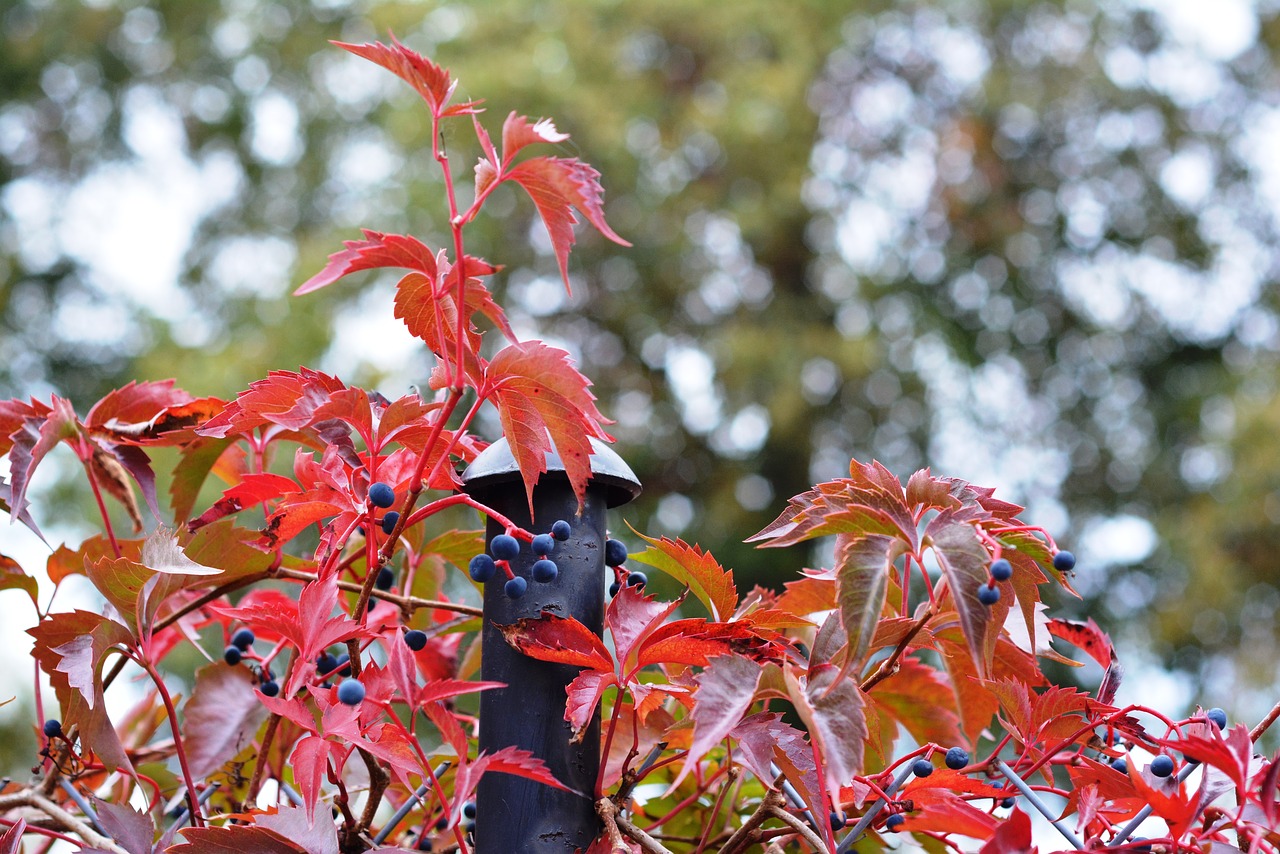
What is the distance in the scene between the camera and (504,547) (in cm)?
57

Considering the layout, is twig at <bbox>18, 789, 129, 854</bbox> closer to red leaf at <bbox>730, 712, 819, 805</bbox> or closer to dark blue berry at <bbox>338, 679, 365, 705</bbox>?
dark blue berry at <bbox>338, 679, 365, 705</bbox>

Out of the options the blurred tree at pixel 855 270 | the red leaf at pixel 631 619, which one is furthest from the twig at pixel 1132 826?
the blurred tree at pixel 855 270

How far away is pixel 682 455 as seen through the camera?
6.34 meters

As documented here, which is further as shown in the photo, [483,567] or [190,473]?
[190,473]

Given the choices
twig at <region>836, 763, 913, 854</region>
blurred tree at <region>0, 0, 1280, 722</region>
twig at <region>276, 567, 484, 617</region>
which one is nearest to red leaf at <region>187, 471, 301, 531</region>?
twig at <region>276, 567, 484, 617</region>

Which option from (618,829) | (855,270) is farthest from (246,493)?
(855,270)

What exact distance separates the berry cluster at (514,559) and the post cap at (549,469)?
0.11 feet

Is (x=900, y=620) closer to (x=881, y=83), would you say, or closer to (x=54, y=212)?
(x=881, y=83)

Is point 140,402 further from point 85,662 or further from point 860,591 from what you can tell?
point 860,591

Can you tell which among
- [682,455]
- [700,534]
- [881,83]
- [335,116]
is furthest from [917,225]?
[335,116]

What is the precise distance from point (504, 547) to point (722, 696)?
0.50 feet

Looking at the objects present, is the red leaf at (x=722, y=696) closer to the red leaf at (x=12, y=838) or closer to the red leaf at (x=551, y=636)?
the red leaf at (x=551, y=636)

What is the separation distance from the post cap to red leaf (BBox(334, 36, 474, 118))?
0.19 metres

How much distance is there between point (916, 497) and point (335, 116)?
8.97m
